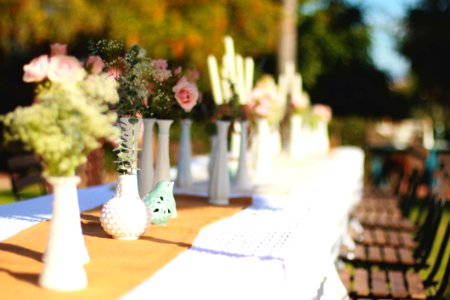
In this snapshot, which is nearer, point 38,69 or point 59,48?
point 38,69

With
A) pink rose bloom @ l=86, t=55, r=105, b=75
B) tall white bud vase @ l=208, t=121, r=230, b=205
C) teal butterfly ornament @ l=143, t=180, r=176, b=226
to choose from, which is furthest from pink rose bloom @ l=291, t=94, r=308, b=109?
pink rose bloom @ l=86, t=55, r=105, b=75

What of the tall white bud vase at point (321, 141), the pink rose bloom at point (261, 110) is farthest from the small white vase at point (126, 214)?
the tall white bud vase at point (321, 141)

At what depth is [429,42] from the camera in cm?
2356

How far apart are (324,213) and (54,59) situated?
5.84 feet

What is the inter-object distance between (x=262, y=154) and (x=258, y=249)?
256 cm

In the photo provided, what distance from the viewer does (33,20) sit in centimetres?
1283

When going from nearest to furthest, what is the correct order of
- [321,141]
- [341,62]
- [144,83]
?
[144,83]
[321,141]
[341,62]

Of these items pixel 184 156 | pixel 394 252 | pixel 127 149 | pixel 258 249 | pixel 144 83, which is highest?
pixel 144 83

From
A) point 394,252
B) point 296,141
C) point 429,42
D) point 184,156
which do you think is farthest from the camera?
point 429,42

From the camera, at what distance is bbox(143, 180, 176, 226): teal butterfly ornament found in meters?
2.97

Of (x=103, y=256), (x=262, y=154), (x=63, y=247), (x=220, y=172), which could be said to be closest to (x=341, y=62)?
(x=262, y=154)

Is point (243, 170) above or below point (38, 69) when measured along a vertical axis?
below

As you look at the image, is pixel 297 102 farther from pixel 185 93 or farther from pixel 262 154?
pixel 185 93

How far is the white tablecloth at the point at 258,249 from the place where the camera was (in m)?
2.17
